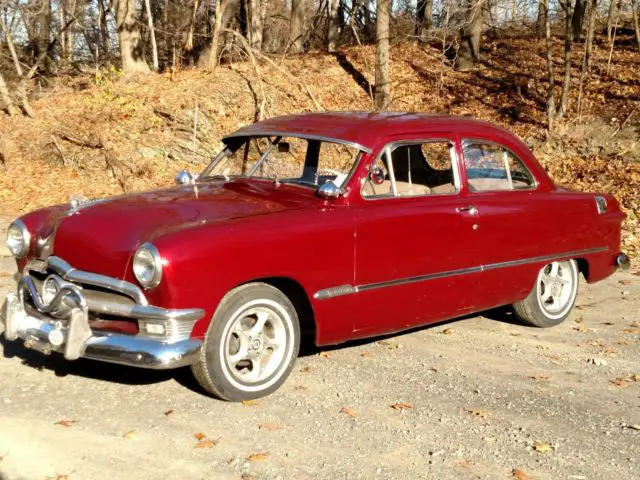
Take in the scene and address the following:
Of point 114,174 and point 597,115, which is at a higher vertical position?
point 597,115

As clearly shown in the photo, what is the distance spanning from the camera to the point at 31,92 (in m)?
20.5

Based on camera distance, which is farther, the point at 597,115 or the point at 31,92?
the point at 31,92

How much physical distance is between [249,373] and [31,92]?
17.7 m

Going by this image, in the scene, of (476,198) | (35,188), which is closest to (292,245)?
(476,198)

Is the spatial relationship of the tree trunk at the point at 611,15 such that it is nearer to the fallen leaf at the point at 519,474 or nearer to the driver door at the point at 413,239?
the driver door at the point at 413,239

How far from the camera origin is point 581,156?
49.5 feet

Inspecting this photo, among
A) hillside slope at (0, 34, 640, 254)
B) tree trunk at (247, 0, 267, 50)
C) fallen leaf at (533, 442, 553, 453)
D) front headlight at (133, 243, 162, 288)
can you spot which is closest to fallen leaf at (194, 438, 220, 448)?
front headlight at (133, 243, 162, 288)

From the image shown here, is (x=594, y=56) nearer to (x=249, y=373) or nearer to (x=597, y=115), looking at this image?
Result: (x=597, y=115)

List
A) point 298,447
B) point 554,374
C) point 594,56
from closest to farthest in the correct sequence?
1. point 298,447
2. point 554,374
3. point 594,56

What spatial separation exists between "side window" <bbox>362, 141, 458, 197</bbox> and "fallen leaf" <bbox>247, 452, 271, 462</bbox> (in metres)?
2.06

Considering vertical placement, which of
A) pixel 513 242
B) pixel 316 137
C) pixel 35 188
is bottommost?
pixel 35 188

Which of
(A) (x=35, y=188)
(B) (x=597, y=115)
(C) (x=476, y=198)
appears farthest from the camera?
(B) (x=597, y=115)

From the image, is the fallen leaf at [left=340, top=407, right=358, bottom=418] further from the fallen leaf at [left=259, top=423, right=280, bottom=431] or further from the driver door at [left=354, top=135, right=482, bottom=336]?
the driver door at [left=354, top=135, right=482, bottom=336]

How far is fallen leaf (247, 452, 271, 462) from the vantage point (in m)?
4.13
